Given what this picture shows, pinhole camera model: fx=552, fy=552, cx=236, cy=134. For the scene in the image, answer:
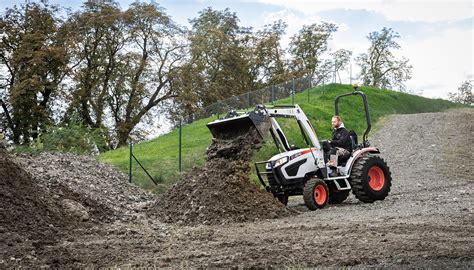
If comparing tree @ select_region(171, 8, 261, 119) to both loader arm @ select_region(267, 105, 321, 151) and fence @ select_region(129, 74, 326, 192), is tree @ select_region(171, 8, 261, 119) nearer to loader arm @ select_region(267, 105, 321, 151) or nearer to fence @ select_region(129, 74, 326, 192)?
fence @ select_region(129, 74, 326, 192)

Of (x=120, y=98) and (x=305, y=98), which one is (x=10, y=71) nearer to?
(x=120, y=98)

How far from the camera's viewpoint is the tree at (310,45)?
4831cm

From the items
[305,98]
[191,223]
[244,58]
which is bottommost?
[191,223]

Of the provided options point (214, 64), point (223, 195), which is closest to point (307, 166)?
point (223, 195)

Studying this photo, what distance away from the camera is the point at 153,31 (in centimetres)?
3703

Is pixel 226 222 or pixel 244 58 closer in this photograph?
pixel 226 222

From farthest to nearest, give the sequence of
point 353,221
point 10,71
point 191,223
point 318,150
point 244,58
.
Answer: point 244,58 → point 10,71 → point 318,150 → point 191,223 → point 353,221

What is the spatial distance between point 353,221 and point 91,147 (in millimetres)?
16239

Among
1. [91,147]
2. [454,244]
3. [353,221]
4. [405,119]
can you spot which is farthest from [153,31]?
[454,244]

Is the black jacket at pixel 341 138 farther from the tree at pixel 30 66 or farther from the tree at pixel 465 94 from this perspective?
the tree at pixel 465 94

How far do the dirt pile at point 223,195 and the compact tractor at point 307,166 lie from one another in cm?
42

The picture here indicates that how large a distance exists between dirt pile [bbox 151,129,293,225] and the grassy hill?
2.41ft

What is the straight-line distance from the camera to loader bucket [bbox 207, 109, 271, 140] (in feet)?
40.9

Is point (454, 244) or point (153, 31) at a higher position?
point (153, 31)
